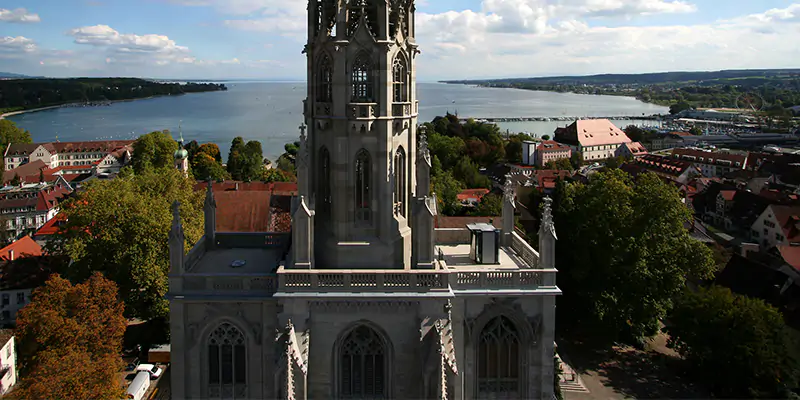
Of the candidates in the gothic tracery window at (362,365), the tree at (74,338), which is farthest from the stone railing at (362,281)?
the tree at (74,338)

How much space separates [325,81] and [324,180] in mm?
3234

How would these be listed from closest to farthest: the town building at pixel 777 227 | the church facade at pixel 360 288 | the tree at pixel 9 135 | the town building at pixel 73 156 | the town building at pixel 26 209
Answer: the church facade at pixel 360 288, the town building at pixel 777 227, the town building at pixel 26 209, the town building at pixel 73 156, the tree at pixel 9 135

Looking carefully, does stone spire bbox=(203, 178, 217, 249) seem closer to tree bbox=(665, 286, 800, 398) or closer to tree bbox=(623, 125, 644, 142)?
tree bbox=(665, 286, 800, 398)

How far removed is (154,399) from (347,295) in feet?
62.5

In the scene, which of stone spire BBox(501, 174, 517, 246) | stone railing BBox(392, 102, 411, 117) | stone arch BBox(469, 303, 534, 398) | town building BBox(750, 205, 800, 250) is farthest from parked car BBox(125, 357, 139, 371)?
town building BBox(750, 205, 800, 250)

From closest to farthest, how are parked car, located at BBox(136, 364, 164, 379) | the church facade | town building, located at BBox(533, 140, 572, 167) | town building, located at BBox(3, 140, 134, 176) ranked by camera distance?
the church facade, parked car, located at BBox(136, 364, 164, 379), town building, located at BBox(3, 140, 134, 176), town building, located at BBox(533, 140, 572, 167)

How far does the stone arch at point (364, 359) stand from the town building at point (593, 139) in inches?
5202

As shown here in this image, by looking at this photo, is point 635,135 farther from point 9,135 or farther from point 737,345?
point 9,135

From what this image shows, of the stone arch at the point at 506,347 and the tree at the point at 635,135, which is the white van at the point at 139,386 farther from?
the tree at the point at 635,135

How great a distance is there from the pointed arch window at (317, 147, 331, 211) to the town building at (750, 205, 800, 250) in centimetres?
5321

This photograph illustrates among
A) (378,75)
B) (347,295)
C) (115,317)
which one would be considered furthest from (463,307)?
(115,317)

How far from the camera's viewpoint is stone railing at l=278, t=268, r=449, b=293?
61.6 ft

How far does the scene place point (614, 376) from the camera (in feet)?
116

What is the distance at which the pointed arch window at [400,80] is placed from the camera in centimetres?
2016
